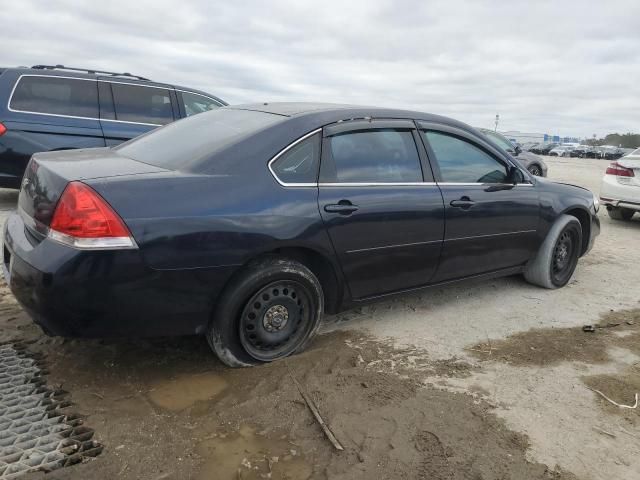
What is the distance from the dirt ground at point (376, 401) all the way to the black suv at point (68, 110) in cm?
337

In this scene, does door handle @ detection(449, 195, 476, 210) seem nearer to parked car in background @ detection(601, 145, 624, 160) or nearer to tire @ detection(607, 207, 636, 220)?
tire @ detection(607, 207, 636, 220)

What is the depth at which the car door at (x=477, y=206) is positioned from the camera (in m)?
3.90

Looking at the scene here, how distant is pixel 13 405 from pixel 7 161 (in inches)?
192

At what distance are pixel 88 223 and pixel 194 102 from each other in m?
6.03

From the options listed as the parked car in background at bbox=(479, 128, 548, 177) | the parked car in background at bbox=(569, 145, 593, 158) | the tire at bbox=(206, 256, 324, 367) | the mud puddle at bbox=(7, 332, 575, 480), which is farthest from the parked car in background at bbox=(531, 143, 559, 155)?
the mud puddle at bbox=(7, 332, 575, 480)

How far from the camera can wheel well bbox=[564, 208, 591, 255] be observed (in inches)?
203

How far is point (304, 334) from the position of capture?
10.9 ft

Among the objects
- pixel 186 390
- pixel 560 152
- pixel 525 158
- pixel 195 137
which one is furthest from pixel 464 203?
pixel 560 152

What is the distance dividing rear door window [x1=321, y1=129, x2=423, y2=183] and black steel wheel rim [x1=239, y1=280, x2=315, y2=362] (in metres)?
0.73

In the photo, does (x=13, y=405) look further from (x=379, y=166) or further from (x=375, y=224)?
(x=379, y=166)

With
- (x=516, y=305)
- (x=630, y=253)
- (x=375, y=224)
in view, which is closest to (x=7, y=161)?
(x=375, y=224)

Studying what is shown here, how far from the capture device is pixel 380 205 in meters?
3.44

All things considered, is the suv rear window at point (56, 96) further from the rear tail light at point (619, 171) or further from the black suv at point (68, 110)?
the rear tail light at point (619, 171)

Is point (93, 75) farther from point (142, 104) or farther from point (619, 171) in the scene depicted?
point (619, 171)
